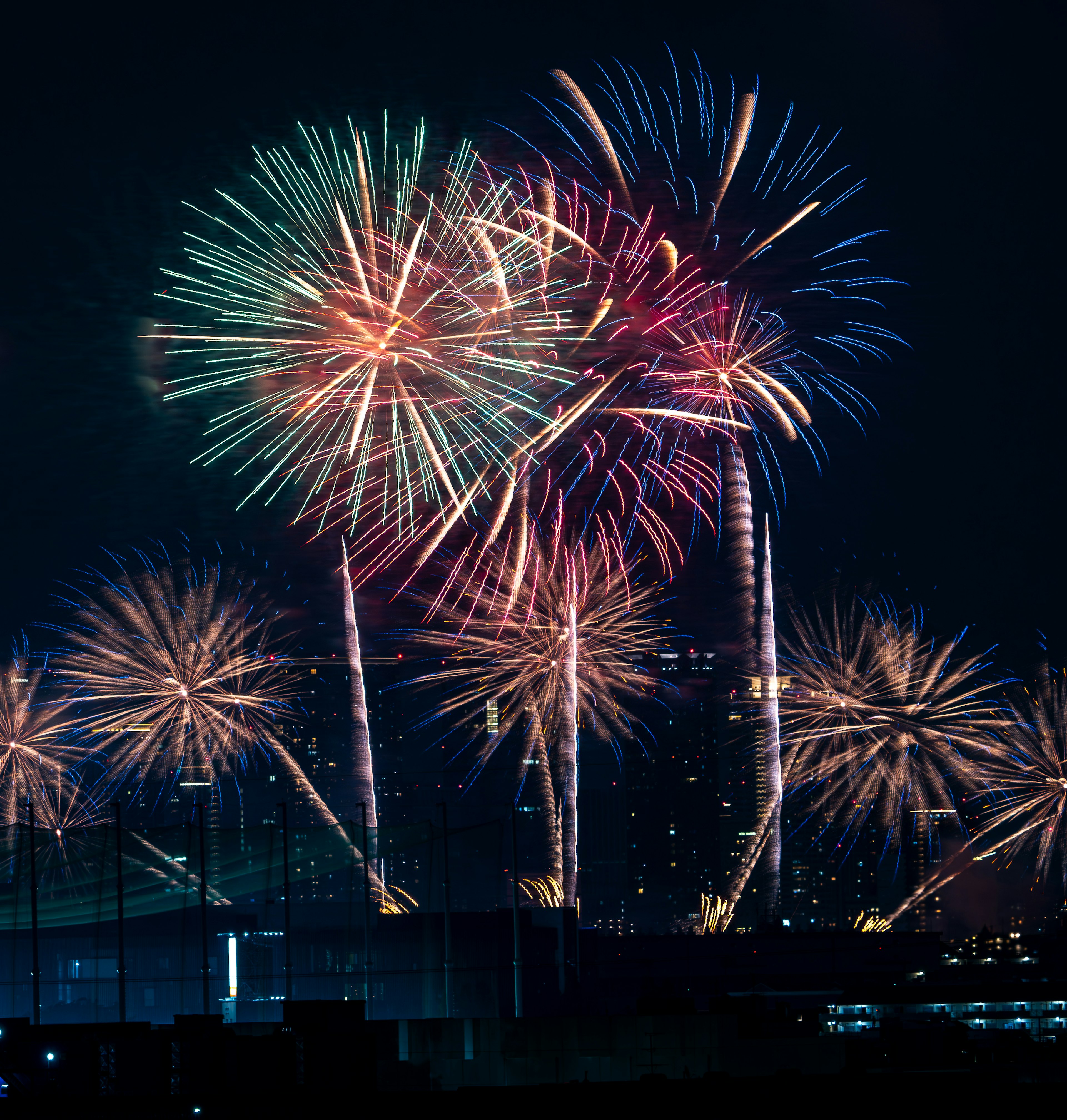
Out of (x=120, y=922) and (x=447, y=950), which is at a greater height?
(x=120, y=922)

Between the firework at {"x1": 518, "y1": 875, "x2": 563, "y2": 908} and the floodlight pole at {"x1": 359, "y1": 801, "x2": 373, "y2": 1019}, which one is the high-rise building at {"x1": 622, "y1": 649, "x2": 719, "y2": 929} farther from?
the floodlight pole at {"x1": 359, "y1": 801, "x2": 373, "y2": 1019}

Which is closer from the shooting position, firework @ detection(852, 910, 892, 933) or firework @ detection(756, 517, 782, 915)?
firework @ detection(756, 517, 782, 915)

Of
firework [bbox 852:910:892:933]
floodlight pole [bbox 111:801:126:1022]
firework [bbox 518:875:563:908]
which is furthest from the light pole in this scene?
firework [bbox 852:910:892:933]

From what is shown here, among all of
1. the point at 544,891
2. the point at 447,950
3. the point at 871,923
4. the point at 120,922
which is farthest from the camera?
the point at 871,923

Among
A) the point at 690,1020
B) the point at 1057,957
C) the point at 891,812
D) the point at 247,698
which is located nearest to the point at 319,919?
the point at 247,698

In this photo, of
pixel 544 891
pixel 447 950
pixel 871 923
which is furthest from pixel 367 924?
pixel 871 923

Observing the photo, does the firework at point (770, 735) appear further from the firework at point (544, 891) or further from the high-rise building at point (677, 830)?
the high-rise building at point (677, 830)

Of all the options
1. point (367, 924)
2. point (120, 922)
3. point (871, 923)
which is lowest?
point (871, 923)

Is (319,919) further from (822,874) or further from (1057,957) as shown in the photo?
(822,874)

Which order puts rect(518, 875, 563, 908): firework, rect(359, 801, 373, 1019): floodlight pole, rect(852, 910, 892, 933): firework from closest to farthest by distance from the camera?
rect(359, 801, 373, 1019): floodlight pole < rect(518, 875, 563, 908): firework < rect(852, 910, 892, 933): firework

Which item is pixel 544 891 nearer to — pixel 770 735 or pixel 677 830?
pixel 770 735

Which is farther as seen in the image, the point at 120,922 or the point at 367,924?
the point at 367,924
